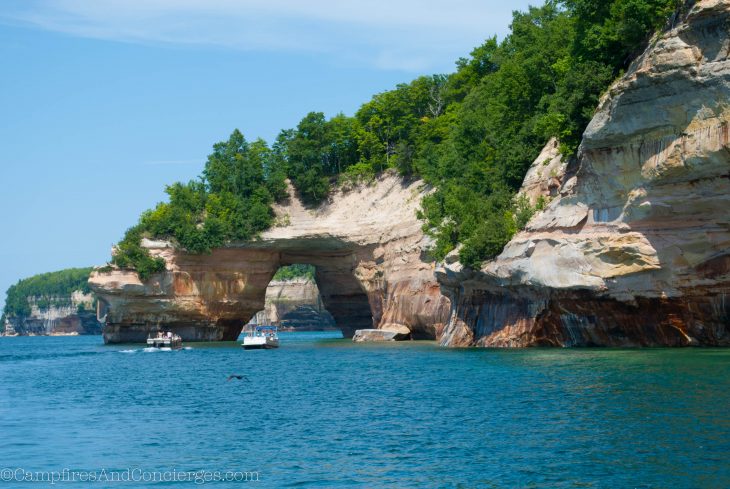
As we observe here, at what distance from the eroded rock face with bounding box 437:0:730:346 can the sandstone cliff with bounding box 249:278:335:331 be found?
106458mm

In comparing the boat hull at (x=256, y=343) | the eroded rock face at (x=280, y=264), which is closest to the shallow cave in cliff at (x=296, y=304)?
the eroded rock face at (x=280, y=264)

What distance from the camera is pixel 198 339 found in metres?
87.2

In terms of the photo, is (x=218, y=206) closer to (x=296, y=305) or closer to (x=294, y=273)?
(x=296, y=305)

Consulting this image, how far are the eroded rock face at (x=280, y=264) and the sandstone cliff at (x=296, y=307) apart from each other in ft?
219

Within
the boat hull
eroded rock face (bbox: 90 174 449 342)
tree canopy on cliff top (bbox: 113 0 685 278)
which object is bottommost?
the boat hull

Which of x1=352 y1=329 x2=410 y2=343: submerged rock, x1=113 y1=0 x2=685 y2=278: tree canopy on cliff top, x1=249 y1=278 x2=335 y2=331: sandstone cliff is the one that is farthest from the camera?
x1=249 y1=278 x2=335 y2=331: sandstone cliff

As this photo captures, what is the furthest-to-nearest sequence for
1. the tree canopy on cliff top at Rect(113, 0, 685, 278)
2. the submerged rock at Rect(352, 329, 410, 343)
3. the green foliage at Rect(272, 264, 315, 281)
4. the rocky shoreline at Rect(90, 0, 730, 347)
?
the green foliage at Rect(272, 264, 315, 281) < the submerged rock at Rect(352, 329, 410, 343) < the tree canopy on cliff top at Rect(113, 0, 685, 278) < the rocky shoreline at Rect(90, 0, 730, 347)

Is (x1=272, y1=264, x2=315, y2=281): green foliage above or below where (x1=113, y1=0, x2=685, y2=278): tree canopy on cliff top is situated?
below

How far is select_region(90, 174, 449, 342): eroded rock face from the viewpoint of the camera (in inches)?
3012

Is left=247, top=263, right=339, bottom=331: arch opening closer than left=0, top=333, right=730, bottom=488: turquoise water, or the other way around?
left=0, top=333, right=730, bottom=488: turquoise water

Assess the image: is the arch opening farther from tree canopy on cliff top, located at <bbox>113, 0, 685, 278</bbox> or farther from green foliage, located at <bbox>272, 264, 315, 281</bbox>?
tree canopy on cliff top, located at <bbox>113, 0, 685, 278</bbox>

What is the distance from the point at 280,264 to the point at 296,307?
73185 millimetres

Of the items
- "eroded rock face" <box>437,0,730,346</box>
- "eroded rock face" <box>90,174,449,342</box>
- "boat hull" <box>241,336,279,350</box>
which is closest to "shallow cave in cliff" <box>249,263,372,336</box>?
"eroded rock face" <box>90,174,449,342</box>

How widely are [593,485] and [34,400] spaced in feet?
82.5
